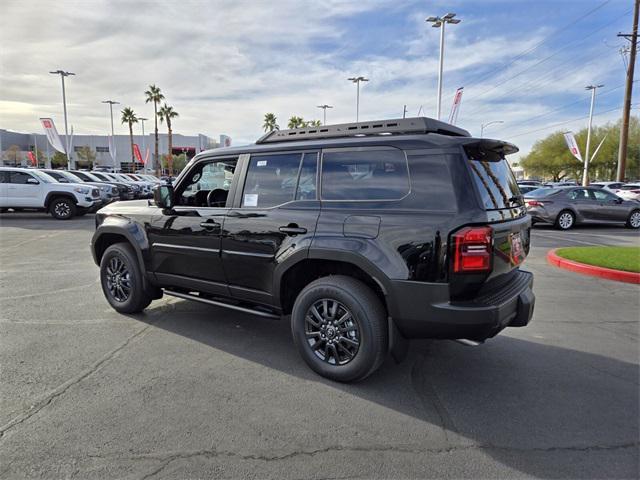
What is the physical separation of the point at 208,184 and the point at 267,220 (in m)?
1.21

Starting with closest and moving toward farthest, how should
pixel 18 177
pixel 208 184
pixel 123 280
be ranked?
pixel 208 184 → pixel 123 280 → pixel 18 177

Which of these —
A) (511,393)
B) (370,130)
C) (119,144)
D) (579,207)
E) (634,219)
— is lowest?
(511,393)

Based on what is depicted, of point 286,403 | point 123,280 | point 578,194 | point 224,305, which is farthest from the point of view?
point 578,194

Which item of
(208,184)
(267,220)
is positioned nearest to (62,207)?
(208,184)

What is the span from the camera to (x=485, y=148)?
3.26 m

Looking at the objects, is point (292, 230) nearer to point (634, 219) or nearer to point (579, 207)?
point (579, 207)

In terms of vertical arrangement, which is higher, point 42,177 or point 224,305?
point 42,177

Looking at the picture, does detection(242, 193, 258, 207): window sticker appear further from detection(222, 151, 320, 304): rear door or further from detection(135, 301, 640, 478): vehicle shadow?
detection(135, 301, 640, 478): vehicle shadow

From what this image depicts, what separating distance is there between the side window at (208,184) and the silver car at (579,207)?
12447mm

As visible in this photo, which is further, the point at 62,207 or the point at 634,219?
the point at 62,207

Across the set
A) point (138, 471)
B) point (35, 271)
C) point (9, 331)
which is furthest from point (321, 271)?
point (35, 271)

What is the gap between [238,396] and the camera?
3.18m

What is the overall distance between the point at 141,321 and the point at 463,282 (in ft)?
12.0

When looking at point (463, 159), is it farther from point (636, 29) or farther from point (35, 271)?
point (636, 29)
